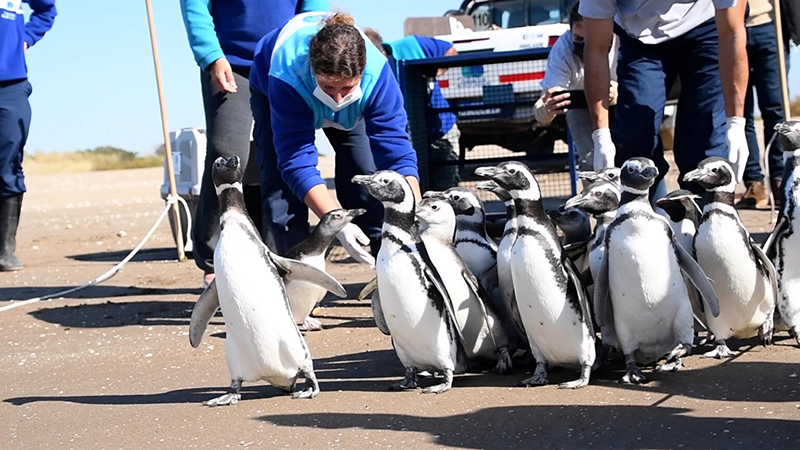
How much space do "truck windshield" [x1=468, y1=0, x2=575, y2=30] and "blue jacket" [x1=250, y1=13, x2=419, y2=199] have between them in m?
6.21

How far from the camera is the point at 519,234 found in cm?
329

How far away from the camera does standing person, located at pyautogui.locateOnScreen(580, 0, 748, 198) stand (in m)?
4.34

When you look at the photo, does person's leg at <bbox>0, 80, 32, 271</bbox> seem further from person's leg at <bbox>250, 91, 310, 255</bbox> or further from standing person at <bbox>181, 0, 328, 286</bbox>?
person's leg at <bbox>250, 91, 310, 255</bbox>

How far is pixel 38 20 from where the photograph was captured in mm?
7582

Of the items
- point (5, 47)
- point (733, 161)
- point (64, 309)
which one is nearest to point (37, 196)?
point (5, 47)

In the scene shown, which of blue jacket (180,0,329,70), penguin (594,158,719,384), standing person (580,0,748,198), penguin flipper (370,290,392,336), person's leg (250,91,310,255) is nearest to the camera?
penguin (594,158,719,384)

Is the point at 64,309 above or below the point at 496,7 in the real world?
below

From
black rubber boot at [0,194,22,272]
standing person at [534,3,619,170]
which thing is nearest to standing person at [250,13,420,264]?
standing person at [534,3,619,170]

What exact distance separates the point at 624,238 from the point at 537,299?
325 millimetres

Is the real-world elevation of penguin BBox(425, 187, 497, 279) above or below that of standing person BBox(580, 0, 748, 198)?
below

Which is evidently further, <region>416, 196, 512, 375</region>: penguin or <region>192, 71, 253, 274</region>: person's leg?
<region>192, 71, 253, 274</region>: person's leg

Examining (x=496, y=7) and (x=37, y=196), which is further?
(x=37, y=196)

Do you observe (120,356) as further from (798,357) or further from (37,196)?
(37,196)

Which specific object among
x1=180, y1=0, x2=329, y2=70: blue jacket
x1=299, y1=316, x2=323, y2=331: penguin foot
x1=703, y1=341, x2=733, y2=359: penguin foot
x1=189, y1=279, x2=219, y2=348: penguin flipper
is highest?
x1=180, y1=0, x2=329, y2=70: blue jacket
